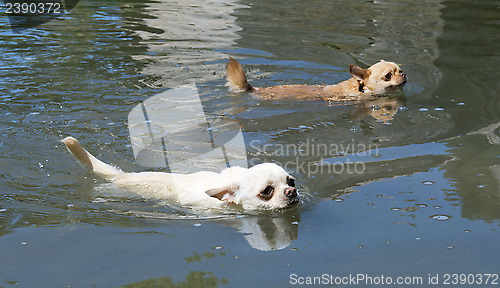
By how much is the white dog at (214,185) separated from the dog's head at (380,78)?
3.78 m

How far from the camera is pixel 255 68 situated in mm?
10445

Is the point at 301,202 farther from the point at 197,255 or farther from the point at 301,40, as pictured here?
the point at 301,40

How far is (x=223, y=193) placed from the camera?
5.45m

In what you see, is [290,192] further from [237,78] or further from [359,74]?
[359,74]

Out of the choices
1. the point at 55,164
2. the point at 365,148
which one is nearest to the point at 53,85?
the point at 55,164

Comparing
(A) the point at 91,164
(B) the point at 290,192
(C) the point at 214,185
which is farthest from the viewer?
(A) the point at 91,164

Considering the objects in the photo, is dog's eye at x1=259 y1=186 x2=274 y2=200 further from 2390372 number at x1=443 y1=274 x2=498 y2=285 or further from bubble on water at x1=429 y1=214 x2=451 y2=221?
2390372 number at x1=443 y1=274 x2=498 y2=285

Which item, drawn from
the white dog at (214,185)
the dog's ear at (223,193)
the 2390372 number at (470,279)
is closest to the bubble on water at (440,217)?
the 2390372 number at (470,279)

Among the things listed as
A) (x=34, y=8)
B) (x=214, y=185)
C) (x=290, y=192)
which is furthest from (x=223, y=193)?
(x=34, y=8)

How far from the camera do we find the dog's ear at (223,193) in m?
5.41

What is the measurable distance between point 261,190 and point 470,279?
1.74m

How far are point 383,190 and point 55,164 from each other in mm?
3074

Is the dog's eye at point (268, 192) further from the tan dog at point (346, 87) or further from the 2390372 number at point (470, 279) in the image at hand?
the tan dog at point (346, 87)

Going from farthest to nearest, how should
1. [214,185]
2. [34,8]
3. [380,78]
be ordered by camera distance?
[34,8]
[380,78]
[214,185]
